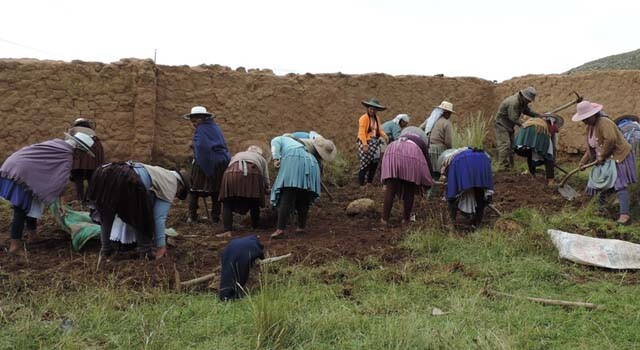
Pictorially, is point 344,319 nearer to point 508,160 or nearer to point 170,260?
point 170,260

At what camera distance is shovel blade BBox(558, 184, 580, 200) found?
778cm

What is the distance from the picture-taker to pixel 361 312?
409 cm

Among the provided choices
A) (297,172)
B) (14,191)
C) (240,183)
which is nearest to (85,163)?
(14,191)

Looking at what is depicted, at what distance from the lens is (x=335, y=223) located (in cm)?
715

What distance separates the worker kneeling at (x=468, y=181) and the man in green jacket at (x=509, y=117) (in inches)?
114

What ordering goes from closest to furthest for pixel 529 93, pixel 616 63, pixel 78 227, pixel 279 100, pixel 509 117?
pixel 78 227
pixel 529 93
pixel 509 117
pixel 279 100
pixel 616 63

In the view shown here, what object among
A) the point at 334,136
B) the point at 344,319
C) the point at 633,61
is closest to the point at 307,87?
the point at 334,136

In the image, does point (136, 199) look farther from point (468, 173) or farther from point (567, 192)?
point (567, 192)

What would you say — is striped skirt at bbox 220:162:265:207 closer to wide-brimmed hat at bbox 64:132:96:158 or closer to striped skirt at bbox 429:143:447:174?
wide-brimmed hat at bbox 64:132:96:158

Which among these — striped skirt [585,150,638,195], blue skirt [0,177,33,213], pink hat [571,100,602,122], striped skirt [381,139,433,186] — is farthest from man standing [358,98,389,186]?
blue skirt [0,177,33,213]

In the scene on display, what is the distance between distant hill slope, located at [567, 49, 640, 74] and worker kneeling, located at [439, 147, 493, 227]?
13.6 meters

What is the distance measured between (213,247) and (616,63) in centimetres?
1753

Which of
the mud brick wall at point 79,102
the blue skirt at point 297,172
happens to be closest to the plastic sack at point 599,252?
the blue skirt at point 297,172

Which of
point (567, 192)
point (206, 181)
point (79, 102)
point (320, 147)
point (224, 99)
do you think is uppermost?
point (224, 99)
